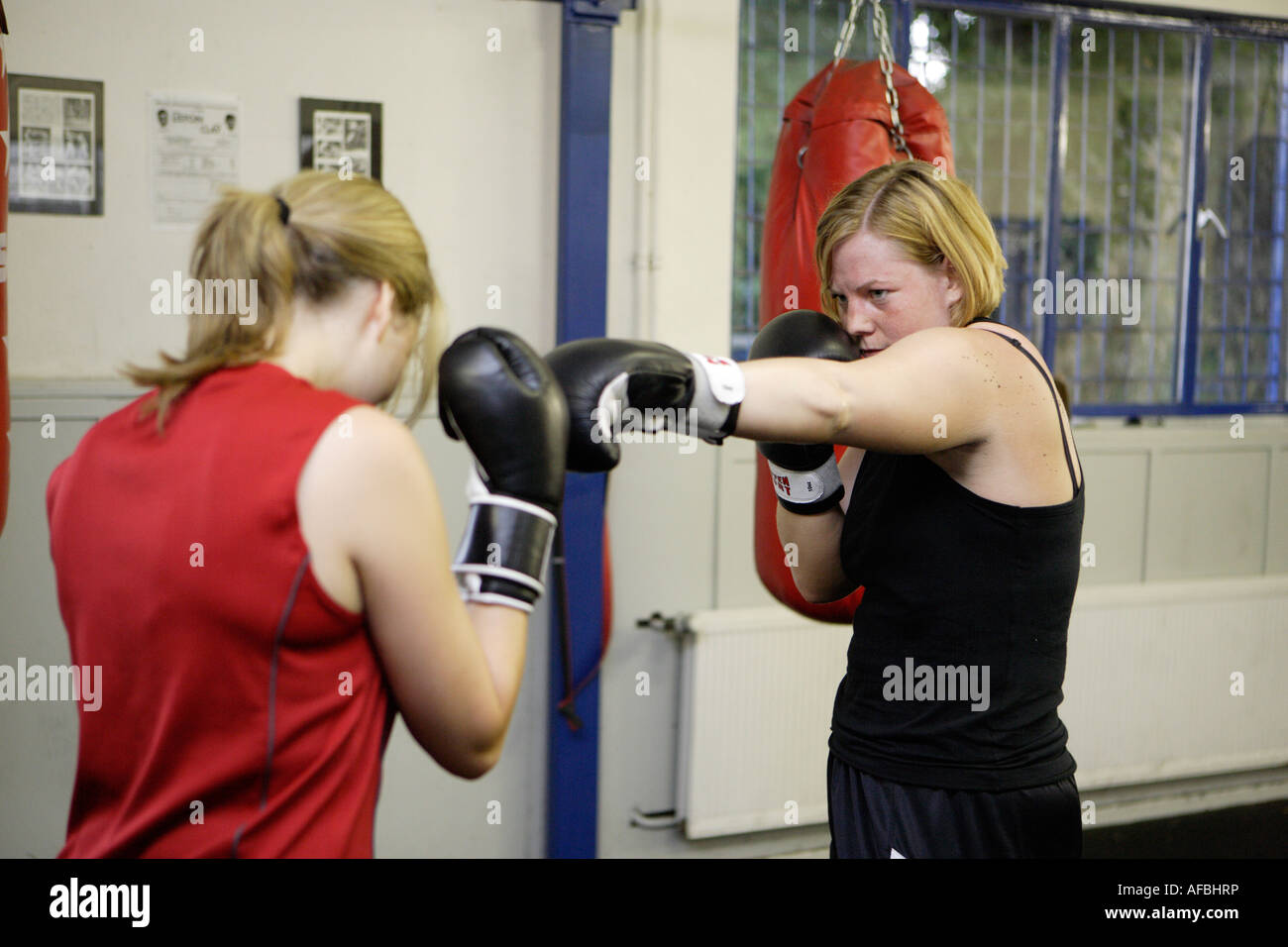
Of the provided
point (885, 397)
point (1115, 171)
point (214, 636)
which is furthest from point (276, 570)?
point (1115, 171)

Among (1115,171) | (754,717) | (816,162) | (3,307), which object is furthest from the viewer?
(1115,171)

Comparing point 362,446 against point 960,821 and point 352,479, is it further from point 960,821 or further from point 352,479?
point 960,821

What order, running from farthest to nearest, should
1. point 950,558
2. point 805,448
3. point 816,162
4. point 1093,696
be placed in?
point 1093,696 → point 816,162 → point 805,448 → point 950,558

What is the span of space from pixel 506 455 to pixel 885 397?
1.33 feet

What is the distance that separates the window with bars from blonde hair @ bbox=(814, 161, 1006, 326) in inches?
66.9

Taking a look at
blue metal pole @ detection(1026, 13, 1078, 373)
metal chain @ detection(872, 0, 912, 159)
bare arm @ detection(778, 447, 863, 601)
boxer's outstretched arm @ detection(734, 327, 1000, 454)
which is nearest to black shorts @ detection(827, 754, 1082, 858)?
bare arm @ detection(778, 447, 863, 601)

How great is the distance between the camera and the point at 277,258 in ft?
3.14

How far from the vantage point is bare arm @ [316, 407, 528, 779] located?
2.93ft

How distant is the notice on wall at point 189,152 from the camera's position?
260 cm

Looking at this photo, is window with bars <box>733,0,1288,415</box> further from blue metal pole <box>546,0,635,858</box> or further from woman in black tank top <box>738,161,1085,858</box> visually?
woman in black tank top <box>738,161,1085,858</box>

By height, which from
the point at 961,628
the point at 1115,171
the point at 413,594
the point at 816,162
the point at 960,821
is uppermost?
A: the point at 1115,171

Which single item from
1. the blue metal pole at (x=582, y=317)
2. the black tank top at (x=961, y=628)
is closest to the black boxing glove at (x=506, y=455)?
the black tank top at (x=961, y=628)

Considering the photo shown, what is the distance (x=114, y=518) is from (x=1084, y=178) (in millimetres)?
3387
